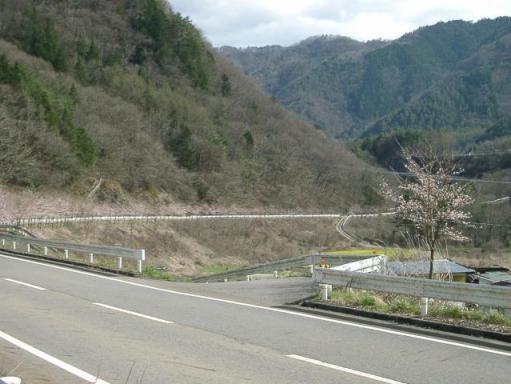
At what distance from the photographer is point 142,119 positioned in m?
78.9

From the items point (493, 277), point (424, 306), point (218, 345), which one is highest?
point (424, 306)

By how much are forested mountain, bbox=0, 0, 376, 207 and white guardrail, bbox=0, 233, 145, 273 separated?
20831 millimetres

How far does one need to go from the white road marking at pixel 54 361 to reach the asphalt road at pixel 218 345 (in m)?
0.01

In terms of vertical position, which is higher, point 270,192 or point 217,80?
point 217,80

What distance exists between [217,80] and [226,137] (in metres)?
25.4

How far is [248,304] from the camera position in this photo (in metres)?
11.9

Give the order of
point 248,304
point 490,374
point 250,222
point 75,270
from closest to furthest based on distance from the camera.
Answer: point 490,374
point 248,304
point 75,270
point 250,222

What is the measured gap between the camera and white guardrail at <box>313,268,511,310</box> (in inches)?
342

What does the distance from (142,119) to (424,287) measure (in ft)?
236

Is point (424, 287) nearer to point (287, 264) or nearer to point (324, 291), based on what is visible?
point (324, 291)

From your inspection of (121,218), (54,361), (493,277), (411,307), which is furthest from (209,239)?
(54,361)

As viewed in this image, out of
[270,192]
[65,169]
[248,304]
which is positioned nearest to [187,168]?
[270,192]

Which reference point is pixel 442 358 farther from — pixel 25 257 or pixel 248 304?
pixel 25 257

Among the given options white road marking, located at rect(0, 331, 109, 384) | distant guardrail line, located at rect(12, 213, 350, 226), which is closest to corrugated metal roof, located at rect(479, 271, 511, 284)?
white road marking, located at rect(0, 331, 109, 384)
